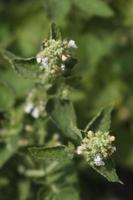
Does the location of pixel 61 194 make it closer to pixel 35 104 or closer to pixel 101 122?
pixel 35 104

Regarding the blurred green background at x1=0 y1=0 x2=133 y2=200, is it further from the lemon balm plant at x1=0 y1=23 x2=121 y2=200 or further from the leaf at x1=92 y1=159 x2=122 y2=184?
the leaf at x1=92 y1=159 x2=122 y2=184

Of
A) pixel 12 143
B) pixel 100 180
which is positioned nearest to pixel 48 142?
pixel 12 143

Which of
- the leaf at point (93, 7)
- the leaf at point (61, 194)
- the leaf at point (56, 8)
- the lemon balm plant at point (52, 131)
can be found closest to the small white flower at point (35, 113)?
the lemon balm plant at point (52, 131)

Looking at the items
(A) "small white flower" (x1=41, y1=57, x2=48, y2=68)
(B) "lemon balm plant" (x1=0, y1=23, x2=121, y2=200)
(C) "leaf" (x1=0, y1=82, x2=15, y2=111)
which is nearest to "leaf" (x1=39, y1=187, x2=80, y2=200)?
(B) "lemon balm plant" (x1=0, y1=23, x2=121, y2=200)

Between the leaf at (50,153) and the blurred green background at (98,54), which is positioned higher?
the blurred green background at (98,54)

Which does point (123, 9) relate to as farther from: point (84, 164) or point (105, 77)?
point (84, 164)

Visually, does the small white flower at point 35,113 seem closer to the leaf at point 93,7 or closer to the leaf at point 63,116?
the leaf at point 63,116

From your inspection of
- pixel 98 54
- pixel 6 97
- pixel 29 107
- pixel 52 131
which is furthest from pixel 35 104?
pixel 98 54
